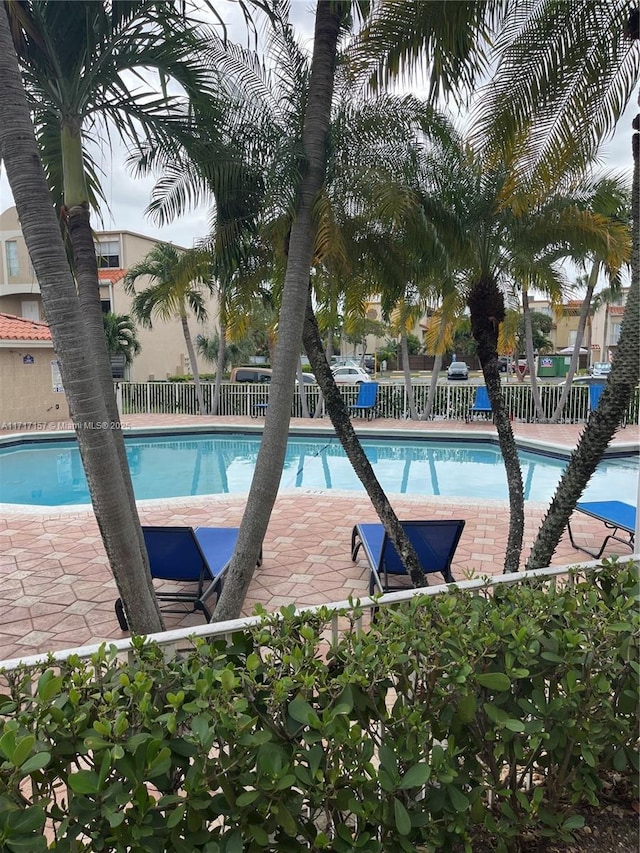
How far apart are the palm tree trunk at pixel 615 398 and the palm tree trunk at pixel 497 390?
1286mm

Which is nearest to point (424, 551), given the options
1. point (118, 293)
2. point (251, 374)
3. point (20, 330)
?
point (20, 330)

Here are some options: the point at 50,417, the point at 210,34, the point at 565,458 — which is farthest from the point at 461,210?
the point at 50,417

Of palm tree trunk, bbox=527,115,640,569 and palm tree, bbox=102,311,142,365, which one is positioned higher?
palm tree, bbox=102,311,142,365

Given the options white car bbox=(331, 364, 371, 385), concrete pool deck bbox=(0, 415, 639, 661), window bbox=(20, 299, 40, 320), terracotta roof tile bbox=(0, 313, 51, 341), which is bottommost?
concrete pool deck bbox=(0, 415, 639, 661)

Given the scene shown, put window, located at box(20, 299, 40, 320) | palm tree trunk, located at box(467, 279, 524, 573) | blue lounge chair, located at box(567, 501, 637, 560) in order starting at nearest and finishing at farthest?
1. palm tree trunk, located at box(467, 279, 524, 573)
2. blue lounge chair, located at box(567, 501, 637, 560)
3. window, located at box(20, 299, 40, 320)

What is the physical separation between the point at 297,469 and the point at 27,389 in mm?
10579

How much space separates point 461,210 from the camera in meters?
6.48

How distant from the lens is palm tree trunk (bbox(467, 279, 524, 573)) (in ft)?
18.1

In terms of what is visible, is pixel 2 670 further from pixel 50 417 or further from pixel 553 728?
pixel 50 417

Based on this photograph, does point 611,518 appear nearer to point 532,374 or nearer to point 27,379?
point 532,374

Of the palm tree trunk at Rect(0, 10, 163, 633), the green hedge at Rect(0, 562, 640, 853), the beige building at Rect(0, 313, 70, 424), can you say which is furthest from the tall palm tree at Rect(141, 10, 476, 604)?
the beige building at Rect(0, 313, 70, 424)

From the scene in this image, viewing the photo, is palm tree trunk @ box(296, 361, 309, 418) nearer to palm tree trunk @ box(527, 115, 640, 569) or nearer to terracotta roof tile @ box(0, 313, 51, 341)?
terracotta roof tile @ box(0, 313, 51, 341)

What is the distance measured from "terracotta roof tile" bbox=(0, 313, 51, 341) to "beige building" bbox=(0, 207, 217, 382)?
5747 millimetres

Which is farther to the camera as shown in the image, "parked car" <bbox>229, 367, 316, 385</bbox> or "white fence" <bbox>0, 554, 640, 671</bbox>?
"parked car" <bbox>229, 367, 316, 385</bbox>
